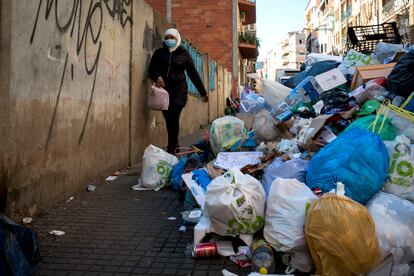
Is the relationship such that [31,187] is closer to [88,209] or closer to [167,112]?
[88,209]

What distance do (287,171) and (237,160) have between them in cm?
92

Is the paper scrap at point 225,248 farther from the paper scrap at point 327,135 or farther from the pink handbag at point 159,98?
the pink handbag at point 159,98

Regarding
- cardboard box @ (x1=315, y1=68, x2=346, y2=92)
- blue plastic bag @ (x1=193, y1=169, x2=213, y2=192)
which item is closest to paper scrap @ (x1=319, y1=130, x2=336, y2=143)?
blue plastic bag @ (x1=193, y1=169, x2=213, y2=192)

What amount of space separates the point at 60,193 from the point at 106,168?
112 centimetres

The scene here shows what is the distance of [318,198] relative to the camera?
8.64 feet

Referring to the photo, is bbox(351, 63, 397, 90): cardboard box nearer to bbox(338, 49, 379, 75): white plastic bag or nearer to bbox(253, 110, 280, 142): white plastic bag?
bbox(338, 49, 379, 75): white plastic bag

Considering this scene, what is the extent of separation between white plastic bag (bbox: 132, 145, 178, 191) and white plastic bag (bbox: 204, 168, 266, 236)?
5.76 feet

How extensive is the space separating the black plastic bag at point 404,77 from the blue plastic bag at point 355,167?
63.2 inches

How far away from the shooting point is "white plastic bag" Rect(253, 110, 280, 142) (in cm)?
527

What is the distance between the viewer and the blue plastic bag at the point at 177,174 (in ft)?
14.5

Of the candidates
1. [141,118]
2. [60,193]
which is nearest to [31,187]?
[60,193]

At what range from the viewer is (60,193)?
376 centimetres

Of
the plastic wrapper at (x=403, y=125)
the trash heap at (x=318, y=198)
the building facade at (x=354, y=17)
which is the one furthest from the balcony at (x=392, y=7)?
the plastic wrapper at (x=403, y=125)

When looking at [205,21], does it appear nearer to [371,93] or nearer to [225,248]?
[371,93]
